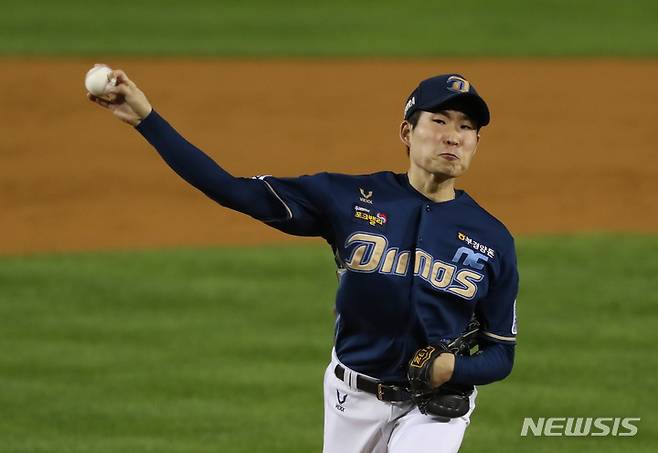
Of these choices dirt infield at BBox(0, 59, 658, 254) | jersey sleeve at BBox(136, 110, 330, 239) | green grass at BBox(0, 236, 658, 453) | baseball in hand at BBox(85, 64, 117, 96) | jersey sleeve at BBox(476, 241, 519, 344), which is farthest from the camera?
dirt infield at BBox(0, 59, 658, 254)

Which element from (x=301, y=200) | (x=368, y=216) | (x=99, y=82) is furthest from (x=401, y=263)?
(x=99, y=82)

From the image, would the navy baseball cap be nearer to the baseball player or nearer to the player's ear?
the baseball player

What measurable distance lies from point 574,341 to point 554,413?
4.56ft

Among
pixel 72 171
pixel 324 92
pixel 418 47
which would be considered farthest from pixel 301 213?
pixel 418 47

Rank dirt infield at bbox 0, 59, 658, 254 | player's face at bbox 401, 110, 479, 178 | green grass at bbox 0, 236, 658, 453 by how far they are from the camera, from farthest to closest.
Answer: dirt infield at bbox 0, 59, 658, 254 < green grass at bbox 0, 236, 658, 453 < player's face at bbox 401, 110, 479, 178

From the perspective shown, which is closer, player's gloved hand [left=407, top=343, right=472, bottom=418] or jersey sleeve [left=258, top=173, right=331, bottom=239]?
player's gloved hand [left=407, top=343, right=472, bottom=418]

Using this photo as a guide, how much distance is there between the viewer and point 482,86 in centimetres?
1692

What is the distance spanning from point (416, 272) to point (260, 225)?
7.55m

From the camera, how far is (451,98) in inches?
177

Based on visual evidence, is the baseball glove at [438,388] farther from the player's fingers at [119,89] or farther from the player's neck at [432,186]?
the player's fingers at [119,89]

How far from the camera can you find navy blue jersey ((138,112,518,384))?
14.9 feet

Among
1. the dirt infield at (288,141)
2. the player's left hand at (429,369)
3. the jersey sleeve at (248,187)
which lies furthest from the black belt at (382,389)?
the dirt infield at (288,141)

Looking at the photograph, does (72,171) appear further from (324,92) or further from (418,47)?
(418,47)

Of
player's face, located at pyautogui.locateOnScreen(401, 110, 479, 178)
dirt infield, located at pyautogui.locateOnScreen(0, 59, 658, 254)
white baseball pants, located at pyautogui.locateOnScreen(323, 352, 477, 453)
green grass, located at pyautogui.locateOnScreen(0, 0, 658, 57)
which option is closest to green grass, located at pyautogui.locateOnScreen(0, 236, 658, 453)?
dirt infield, located at pyautogui.locateOnScreen(0, 59, 658, 254)
